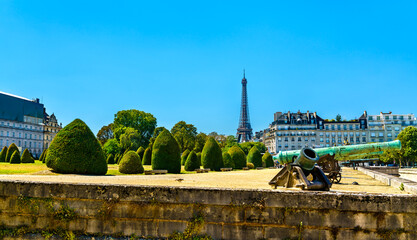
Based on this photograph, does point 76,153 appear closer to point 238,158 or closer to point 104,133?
point 238,158

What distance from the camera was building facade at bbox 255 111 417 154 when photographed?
95188 millimetres

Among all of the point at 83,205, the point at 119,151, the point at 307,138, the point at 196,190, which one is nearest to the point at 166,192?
the point at 196,190

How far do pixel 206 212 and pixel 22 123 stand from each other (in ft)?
325

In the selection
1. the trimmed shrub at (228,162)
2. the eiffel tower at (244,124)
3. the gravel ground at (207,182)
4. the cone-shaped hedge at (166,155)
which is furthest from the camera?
the eiffel tower at (244,124)

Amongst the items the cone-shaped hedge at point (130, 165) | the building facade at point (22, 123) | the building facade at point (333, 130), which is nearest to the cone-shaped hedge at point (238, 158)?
the cone-shaped hedge at point (130, 165)

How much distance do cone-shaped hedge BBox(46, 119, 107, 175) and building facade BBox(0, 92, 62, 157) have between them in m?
78.4

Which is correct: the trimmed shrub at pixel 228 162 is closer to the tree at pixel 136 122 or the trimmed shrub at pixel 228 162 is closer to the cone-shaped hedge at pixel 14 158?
the cone-shaped hedge at pixel 14 158

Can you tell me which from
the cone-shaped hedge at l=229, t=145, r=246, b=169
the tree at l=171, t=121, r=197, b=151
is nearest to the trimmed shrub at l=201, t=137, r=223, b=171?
the cone-shaped hedge at l=229, t=145, r=246, b=169

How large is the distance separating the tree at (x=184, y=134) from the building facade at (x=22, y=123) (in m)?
48.4

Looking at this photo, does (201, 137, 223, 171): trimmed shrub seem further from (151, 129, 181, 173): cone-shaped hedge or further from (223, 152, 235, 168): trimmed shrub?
(151, 129, 181, 173): cone-shaped hedge

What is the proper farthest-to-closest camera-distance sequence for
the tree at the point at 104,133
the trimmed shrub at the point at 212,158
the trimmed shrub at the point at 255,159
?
the tree at the point at 104,133 → the trimmed shrub at the point at 255,159 → the trimmed shrub at the point at 212,158

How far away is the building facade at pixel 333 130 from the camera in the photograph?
95.2 m

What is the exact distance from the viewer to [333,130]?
9700 centimetres

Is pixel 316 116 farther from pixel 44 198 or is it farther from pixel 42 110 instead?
pixel 44 198
